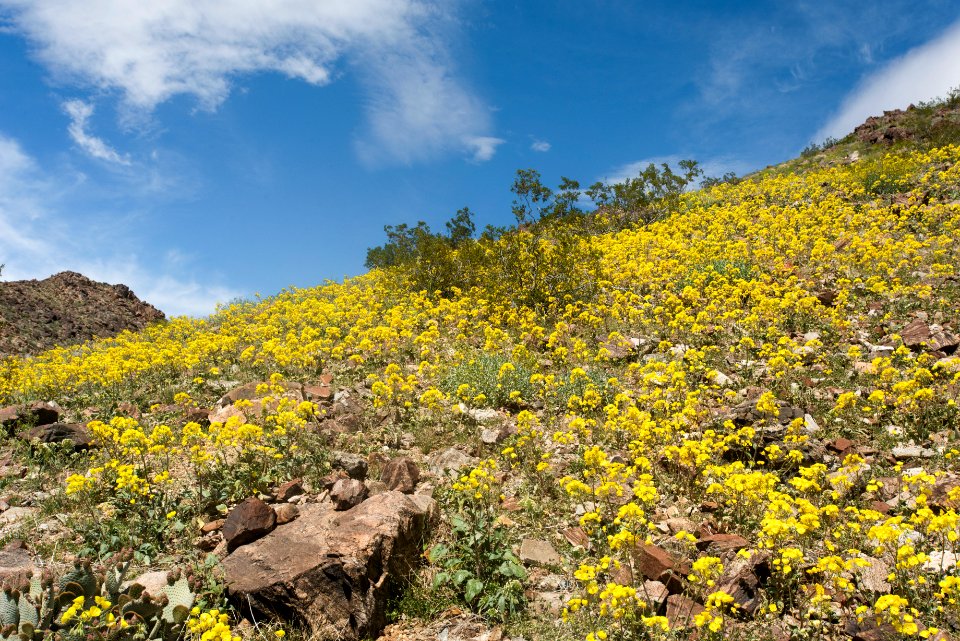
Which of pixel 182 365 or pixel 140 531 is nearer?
pixel 140 531

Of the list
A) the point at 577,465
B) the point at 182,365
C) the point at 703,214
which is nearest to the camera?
the point at 577,465

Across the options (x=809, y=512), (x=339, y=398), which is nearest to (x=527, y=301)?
(x=339, y=398)

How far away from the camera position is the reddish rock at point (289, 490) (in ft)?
23.5

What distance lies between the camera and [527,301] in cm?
1582

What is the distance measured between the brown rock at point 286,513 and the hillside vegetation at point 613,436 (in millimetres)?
872

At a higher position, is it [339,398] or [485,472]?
[339,398]

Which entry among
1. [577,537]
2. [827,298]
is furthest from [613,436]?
[827,298]

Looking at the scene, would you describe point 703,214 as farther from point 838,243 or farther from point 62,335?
point 62,335

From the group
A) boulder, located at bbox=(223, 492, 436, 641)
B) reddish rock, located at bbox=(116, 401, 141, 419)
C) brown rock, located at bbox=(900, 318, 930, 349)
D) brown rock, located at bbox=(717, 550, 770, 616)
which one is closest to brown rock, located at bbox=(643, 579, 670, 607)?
brown rock, located at bbox=(717, 550, 770, 616)

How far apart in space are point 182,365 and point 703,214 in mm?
20069

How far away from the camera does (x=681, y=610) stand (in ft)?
16.4

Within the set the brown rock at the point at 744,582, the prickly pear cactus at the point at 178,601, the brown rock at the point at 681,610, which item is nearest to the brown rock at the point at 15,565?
the prickly pear cactus at the point at 178,601

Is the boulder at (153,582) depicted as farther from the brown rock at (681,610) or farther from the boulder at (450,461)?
the brown rock at (681,610)

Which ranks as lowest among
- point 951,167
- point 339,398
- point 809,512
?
point 809,512
